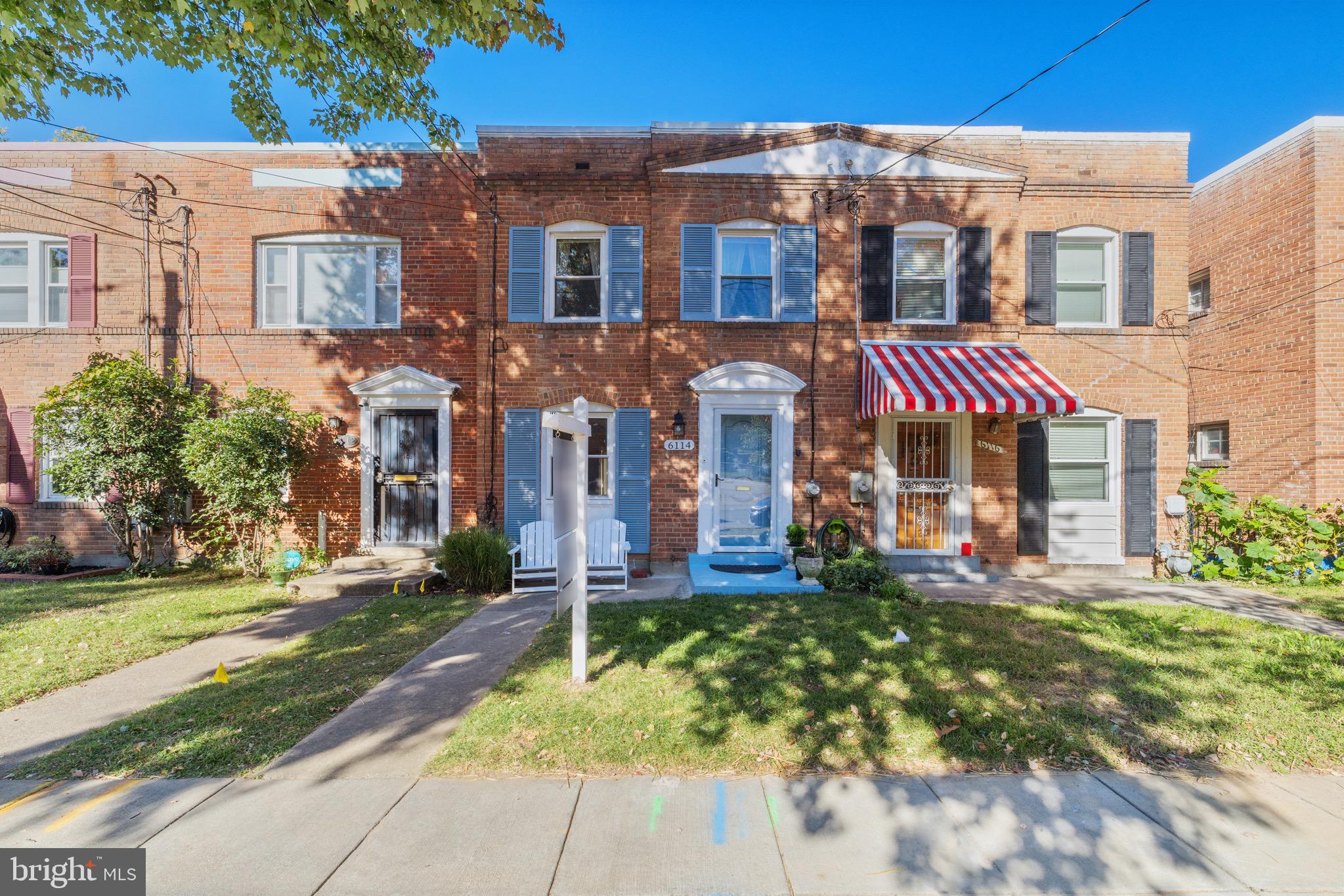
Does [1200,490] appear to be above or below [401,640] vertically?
above

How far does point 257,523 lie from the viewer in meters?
9.84

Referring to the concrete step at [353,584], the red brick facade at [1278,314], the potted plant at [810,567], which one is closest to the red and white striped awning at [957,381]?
the potted plant at [810,567]

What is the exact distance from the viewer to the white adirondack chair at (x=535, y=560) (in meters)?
8.31

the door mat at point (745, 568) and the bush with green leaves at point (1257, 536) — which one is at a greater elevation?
the bush with green leaves at point (1257, 536)

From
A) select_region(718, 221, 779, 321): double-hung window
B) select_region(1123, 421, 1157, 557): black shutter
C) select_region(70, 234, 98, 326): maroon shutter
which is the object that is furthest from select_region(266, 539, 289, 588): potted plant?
select_region(1123, 421, 1157, 557): black shutter

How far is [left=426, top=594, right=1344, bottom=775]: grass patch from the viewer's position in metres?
3.78

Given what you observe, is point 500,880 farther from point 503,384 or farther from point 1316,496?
point 1316,496

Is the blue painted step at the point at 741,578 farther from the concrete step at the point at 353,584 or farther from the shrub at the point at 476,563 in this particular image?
the concrete step at the point at 353,584

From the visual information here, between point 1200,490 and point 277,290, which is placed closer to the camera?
point 1200,490

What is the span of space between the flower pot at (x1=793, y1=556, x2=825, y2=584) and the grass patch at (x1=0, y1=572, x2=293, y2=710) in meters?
7.20

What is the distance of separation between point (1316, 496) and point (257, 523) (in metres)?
17.8

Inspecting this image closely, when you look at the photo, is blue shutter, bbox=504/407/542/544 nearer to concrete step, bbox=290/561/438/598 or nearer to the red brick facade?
concrete step, bbox=290/561/438/598

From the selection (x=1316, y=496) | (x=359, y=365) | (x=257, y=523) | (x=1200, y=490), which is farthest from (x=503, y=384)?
(x=1316, y=496)

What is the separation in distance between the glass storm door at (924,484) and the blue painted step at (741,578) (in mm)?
2287
